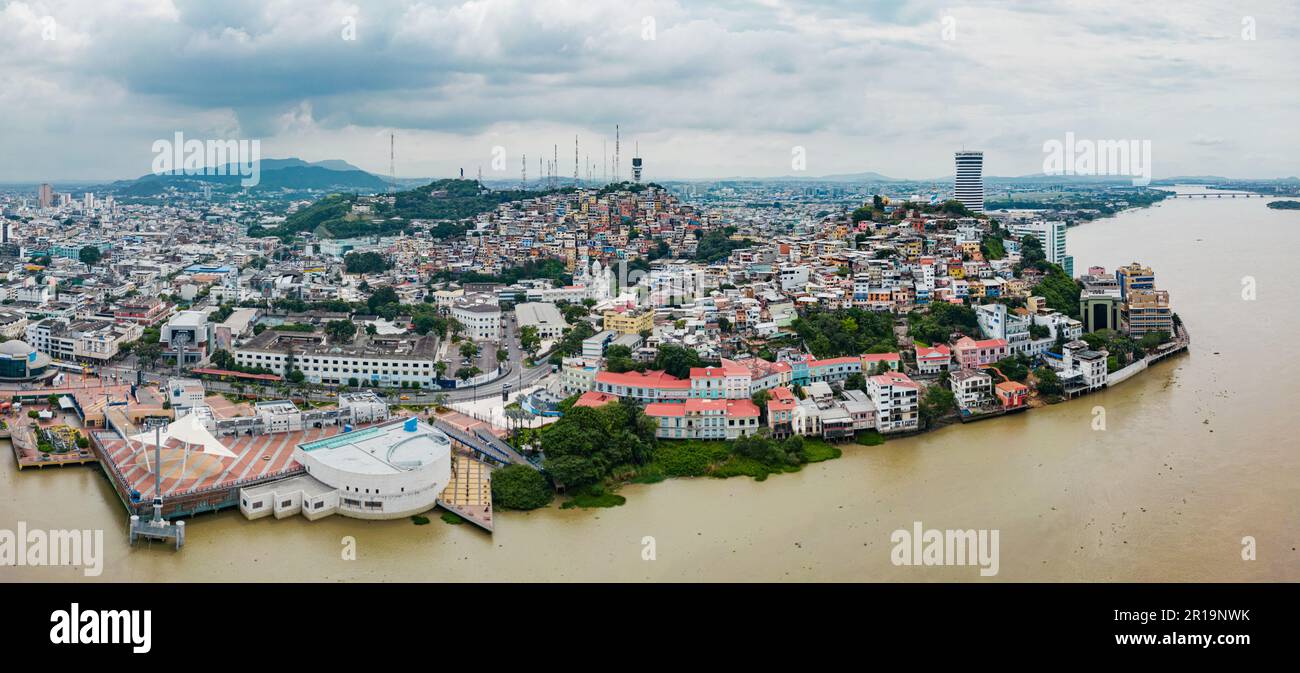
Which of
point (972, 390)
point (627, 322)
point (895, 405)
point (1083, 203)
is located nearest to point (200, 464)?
point (895, 405)

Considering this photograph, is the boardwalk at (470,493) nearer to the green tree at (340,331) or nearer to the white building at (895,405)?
the white building at (895,405)

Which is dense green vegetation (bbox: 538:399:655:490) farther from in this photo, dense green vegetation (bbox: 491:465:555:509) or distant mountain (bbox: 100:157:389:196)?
distant mountain (bbox: 100:157:389:196)

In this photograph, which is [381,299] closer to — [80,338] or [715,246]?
[80,338]

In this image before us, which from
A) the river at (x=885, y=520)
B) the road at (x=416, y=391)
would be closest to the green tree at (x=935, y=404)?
the river at (x=885, y=520)

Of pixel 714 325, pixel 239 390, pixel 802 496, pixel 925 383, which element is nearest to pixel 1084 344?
pixel 925 383

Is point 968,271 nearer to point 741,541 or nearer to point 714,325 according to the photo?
point 714,325

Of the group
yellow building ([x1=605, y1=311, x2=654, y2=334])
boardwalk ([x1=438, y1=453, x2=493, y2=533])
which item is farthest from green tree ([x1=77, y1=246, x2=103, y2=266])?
boardwalk ([x1=438, y1=453, x2=493, y2=533])

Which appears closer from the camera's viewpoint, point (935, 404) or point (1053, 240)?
point (935, 404)
